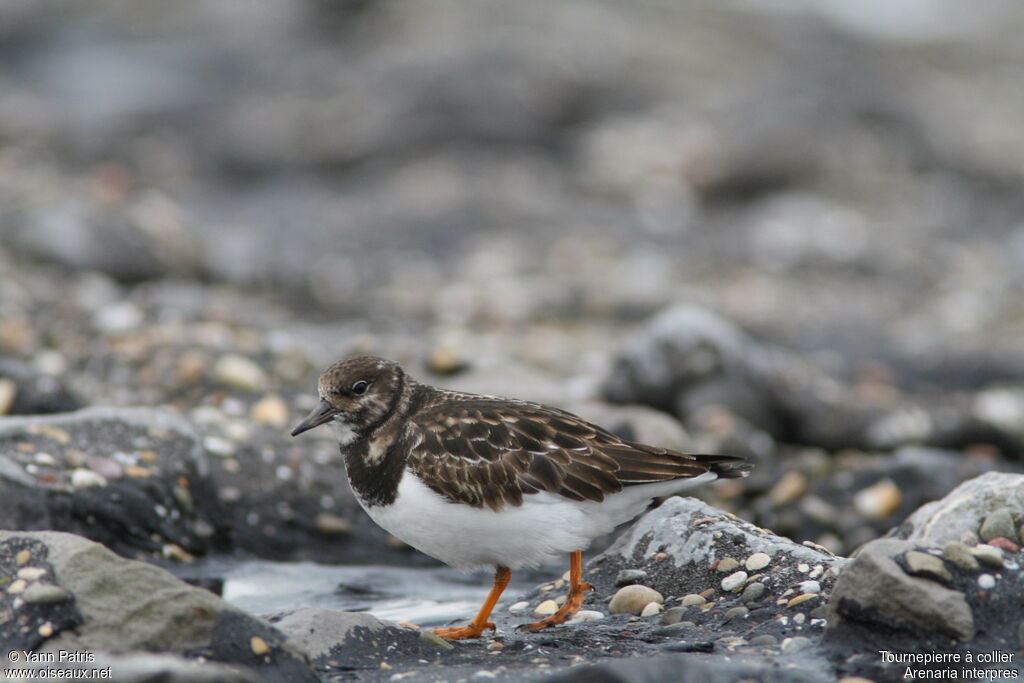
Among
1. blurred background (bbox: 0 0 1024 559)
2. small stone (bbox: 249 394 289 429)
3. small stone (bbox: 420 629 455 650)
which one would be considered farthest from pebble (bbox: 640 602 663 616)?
small stone (bbox: 249 394 289 429)

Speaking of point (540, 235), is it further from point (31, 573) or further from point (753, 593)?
point (31, 573)

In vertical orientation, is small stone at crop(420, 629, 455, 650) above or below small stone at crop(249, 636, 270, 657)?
below

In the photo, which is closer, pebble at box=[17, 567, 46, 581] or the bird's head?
pebble at box=[17, 567, 46, 581]

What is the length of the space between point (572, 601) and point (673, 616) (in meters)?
0.38

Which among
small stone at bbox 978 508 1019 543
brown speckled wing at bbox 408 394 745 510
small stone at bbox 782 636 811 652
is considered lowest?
small stone at bbox 782 636 811 652

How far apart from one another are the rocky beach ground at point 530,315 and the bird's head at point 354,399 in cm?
78

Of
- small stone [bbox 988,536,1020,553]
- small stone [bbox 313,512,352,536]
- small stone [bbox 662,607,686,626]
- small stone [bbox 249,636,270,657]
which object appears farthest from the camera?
small stone [bbox 313,512,352,536]

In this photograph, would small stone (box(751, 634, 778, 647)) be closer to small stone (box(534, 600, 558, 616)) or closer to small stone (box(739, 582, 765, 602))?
small stone (box(739, 582, 765, 602))

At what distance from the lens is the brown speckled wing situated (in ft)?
13.2

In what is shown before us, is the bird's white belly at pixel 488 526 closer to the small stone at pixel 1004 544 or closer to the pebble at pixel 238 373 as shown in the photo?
the small stone at pixel 1004 544

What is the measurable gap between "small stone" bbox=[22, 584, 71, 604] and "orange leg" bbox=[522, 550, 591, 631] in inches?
62.9

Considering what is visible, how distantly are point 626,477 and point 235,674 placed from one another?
1727 mm

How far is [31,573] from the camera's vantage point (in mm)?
3525

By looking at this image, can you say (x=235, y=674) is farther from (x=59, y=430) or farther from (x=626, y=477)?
(x=59, y=430)
